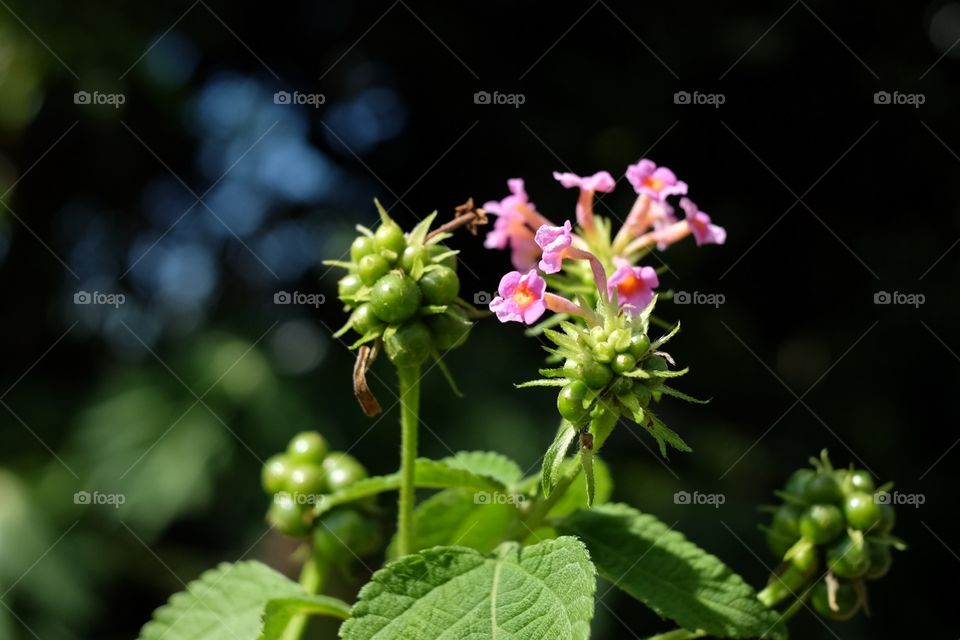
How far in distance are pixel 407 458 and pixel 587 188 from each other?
0.49 metres

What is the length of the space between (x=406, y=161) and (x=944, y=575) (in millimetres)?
2589

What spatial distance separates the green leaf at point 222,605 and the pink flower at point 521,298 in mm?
442

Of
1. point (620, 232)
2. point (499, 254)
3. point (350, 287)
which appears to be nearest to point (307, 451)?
point (350, 287)

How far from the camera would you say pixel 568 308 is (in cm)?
119

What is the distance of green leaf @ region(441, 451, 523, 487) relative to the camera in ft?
4.53

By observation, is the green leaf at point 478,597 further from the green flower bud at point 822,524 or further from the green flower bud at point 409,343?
the green flower bud at point 822,524

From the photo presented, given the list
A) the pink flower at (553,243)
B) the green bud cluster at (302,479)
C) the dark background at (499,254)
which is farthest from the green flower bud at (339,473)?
the dark background at (499,254)

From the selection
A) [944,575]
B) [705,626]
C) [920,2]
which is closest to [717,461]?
[944,575]

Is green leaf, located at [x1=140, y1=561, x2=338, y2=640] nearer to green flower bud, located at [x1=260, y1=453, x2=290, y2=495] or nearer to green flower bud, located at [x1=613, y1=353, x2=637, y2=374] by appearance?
green flower bud, located at [x1=260, y1=453, x2=290, y2=495]

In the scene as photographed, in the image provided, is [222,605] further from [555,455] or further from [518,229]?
[518,229]

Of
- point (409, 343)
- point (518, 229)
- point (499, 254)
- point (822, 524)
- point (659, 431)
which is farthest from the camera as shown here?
point (499, 254)

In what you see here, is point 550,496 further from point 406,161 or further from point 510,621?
point 406,161

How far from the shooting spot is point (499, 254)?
3.47 m

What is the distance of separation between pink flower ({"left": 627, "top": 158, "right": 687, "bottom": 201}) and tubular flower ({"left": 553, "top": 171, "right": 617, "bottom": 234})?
1.5 inches
